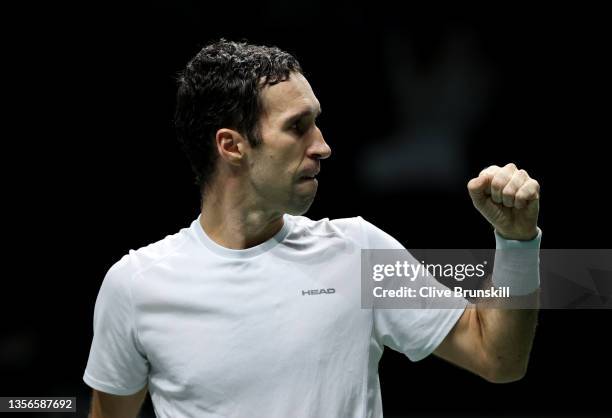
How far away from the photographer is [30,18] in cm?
412

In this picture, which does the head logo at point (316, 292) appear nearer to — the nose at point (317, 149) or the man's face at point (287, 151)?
the man's face at point (287, 151)

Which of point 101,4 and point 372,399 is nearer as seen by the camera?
point 372,399

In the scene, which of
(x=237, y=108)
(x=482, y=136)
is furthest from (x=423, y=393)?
(x=237, y=108)

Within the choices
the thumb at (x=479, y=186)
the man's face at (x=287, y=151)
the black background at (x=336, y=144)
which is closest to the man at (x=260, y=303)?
the man's face at (x=287, y=151)

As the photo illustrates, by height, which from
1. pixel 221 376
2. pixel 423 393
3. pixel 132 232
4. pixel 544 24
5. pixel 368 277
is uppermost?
pixel 544 24

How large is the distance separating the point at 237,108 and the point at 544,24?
2.65 meters

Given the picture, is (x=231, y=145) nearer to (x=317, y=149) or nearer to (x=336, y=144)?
Result: (x=317, y=149)

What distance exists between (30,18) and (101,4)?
0.33 meters

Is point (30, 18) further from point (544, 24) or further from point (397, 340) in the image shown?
point (397, 340)

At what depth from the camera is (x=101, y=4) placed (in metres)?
4.14

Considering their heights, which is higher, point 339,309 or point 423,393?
point 339,309

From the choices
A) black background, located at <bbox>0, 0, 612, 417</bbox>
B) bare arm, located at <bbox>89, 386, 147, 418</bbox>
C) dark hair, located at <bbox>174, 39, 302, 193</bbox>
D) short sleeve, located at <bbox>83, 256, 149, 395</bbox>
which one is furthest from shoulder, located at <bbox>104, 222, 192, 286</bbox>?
black background, located at <bbox>0, 0, 612, 417</bbox>

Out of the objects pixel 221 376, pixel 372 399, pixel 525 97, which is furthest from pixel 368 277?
pixel 525 97

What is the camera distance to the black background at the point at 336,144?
157 inches
